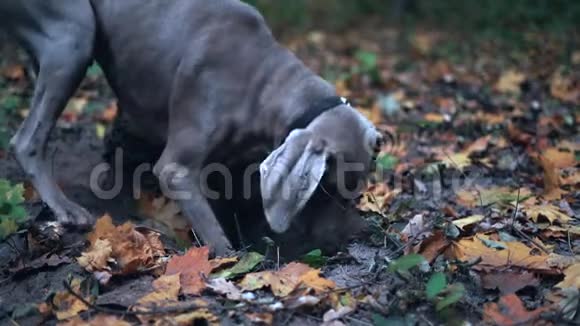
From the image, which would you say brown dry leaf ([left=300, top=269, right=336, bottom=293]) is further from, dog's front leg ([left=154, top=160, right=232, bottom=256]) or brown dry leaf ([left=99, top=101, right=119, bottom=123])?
brown dry leaf ([left=99, top=101, right=119, bottom=123])

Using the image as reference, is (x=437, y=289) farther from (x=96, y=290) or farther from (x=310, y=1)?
(x=310, y=1)

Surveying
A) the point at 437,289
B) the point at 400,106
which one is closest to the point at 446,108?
the point at 400,106

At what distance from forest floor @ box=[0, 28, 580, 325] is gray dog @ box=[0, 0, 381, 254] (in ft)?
0.85

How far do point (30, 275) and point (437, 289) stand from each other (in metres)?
1.51

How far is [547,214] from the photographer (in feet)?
10.8

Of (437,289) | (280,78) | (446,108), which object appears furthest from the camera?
(446,108)

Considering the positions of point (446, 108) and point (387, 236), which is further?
point (446, 108)

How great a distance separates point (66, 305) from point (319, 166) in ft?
3.43

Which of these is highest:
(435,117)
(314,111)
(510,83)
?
(314,111)

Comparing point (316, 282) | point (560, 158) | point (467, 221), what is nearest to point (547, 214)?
point (467, 221)

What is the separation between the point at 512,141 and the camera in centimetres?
467

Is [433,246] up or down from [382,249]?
up

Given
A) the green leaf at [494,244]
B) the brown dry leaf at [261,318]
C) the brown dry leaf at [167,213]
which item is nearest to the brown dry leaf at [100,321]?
the brown dry leaf at [261,318]

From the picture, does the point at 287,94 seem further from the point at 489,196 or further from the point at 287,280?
the point at 489,196
